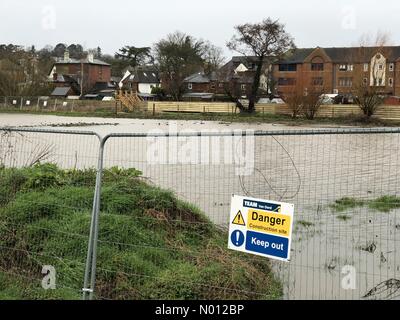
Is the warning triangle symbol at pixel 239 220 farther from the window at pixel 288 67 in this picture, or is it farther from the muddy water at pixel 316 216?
the window at pixel 288 67

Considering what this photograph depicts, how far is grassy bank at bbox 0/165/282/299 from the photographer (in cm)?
648

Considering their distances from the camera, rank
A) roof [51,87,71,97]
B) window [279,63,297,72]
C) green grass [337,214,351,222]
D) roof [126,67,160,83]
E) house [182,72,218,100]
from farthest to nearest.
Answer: roof [126,67,160,83] → roof [51,87,71,97] → window [279,63,297,72] → house [182,72,218,100] → green grass [337,214,351,222]

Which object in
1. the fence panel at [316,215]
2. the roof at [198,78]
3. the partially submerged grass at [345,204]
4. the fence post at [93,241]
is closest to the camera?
the fence post at [93,241]

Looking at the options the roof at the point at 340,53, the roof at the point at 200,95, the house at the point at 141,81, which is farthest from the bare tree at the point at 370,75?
the house at the point at 141,81

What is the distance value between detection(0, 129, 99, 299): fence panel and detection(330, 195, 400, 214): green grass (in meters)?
4.63

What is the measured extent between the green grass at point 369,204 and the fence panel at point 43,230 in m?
4.63

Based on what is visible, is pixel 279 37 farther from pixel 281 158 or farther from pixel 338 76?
pixel 281 158

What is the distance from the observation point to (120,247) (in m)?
7.43

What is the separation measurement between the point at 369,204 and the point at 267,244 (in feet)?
21.1

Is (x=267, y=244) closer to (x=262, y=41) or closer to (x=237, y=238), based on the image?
(x=237, y=238)

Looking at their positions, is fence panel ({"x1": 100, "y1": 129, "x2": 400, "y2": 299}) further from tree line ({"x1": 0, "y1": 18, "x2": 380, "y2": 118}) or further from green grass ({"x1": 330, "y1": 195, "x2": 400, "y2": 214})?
tree line ({"x1": 0, "y1": 18, "x2": 380, "y2": 118})

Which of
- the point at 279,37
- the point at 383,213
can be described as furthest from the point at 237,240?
the point at 279,37

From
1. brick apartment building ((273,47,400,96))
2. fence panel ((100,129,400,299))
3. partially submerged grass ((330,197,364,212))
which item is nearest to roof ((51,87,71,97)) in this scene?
brick apartment building ((273,47,400,96))

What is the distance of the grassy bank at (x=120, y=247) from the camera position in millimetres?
6480
